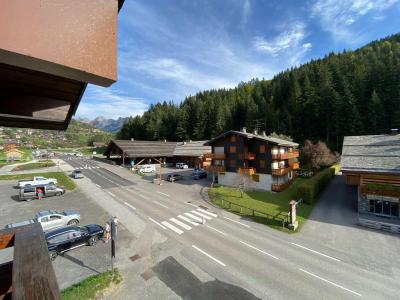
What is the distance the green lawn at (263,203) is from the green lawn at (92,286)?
14.8 metres

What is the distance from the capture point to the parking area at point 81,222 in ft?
42.8

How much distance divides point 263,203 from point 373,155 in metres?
14.1

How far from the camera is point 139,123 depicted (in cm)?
10956

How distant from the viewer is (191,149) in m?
61.6

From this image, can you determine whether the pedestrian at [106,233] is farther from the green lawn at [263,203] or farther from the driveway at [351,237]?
the driveway at [351,237]

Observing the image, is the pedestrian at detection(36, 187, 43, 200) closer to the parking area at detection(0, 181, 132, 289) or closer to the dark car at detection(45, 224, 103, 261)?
the parking area at detection(0, 181, 132, 289)

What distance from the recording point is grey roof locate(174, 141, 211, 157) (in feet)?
190

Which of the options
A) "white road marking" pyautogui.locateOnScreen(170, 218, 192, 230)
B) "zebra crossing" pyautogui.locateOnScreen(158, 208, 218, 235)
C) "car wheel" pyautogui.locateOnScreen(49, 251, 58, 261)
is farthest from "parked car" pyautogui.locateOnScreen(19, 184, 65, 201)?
"white road marking" pyautogui.locateOnScreen(170, 218, 192, 230)

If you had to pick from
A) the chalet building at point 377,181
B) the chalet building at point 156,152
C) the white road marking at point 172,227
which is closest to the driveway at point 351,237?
the chalet building at point 377,181

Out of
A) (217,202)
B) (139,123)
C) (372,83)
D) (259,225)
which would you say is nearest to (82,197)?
(217,202)

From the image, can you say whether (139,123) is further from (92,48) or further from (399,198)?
(92,48)

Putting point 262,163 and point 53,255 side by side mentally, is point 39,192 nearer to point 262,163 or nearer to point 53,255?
point 53,255

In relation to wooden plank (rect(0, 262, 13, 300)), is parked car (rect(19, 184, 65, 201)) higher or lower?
lower

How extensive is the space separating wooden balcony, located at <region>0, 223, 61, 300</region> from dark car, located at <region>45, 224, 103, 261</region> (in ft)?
49.6
